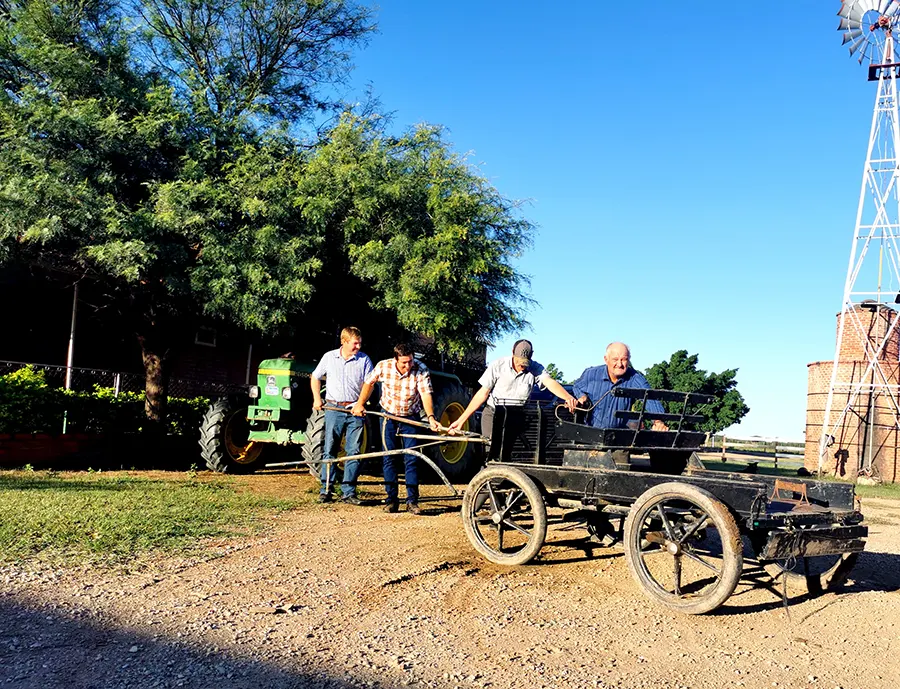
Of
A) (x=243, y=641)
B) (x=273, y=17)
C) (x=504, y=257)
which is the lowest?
(x=243, y=641)

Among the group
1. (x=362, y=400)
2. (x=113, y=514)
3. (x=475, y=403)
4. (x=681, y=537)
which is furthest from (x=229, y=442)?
(x=681, y=537)

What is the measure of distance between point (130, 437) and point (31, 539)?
22.5 feet

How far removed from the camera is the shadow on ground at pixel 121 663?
347 cm

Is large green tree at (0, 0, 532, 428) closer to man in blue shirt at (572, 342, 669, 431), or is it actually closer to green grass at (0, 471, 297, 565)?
green grass at (0, 471, 297, 565)

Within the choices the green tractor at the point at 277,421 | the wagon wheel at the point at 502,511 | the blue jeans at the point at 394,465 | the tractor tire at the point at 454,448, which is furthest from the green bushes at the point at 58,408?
the wagon wheel at the point at 502,511

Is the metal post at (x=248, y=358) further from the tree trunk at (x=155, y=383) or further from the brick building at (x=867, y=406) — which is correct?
the brick building at (x=867, y=406)

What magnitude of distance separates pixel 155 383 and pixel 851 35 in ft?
79.3

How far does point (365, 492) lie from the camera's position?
10016 mm

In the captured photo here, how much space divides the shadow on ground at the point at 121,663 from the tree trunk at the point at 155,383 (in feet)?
31.3

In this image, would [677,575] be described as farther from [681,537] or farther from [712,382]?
[712,382]

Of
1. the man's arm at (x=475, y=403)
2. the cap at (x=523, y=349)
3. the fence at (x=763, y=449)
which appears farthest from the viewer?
the fence at (x=763, y=449)

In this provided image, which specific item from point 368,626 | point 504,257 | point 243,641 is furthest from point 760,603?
point 504,257

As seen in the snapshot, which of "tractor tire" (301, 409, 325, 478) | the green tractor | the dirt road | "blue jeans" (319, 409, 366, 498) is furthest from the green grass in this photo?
the green tractor

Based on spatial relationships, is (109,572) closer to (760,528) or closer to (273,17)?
(760,528)
